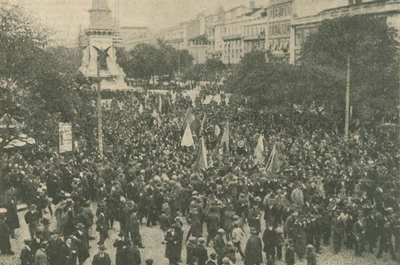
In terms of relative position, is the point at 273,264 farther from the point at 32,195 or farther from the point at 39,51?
the point at 39,51

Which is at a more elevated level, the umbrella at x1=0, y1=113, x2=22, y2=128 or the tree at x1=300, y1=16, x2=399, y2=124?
the tree at x1=300, y1=16, x2=399, y2=124

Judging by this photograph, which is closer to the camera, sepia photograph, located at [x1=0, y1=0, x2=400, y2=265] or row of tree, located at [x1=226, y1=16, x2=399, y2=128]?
sepia photograph, located at [x1=0, y1=0, x2=400, y2=265]

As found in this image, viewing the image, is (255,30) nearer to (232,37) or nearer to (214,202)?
(232,37)

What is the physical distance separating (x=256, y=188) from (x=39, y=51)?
12.3 m

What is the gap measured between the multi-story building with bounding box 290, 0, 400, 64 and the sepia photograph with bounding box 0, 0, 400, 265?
30 centimetres

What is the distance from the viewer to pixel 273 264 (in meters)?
13.4

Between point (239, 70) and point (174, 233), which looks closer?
point (174, 233)

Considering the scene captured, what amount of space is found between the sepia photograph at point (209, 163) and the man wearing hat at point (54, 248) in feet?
0.08

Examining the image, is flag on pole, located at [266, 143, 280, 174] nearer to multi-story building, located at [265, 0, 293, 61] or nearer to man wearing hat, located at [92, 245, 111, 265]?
man wearing hat, located at [92, 245, 111, 265]

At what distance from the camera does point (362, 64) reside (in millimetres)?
33000

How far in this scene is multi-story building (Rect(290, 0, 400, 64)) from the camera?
4343 cm

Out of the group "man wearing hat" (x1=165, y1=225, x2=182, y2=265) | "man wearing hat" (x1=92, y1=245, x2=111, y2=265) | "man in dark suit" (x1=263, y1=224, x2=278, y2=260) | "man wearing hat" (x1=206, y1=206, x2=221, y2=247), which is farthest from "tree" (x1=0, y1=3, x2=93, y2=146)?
"man in dark suit" (x1=263, y1=224, x2=278, y2=260)

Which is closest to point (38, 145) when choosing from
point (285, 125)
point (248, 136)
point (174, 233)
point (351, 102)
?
point (248, 136)

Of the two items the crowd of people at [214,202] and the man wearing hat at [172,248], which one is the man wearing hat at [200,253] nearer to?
the crowd of people at [214,202]
